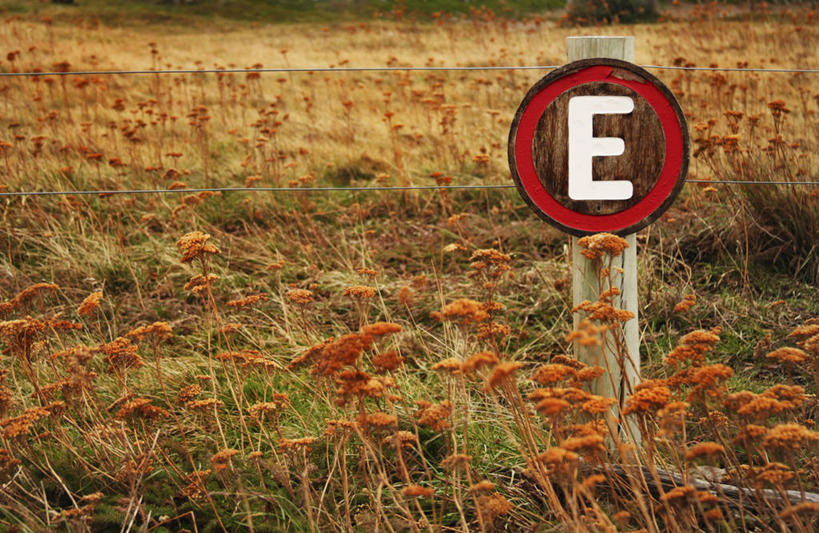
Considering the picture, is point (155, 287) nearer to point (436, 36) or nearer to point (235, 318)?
point (235, 318)

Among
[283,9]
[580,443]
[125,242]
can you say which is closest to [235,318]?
[125,242]

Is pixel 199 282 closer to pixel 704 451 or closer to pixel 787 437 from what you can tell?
pixel 704 451

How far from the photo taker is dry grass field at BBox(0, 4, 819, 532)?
6.18 feet

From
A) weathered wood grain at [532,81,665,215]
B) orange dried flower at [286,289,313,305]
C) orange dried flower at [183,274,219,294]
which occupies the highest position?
weathered wood grain at [532,81,665,215]

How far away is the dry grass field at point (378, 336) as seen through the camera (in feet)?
6.18

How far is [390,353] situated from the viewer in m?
1.76

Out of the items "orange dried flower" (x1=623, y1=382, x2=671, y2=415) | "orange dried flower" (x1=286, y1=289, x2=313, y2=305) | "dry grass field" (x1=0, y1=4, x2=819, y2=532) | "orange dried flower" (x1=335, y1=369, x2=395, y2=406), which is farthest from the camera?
"orange dried flower" (x1=286, y1=289, x2=313, y2=305)

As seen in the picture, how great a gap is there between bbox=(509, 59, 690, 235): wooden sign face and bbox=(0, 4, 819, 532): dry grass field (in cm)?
31

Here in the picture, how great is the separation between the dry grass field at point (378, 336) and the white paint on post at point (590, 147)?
318mm

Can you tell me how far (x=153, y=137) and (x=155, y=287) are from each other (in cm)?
291

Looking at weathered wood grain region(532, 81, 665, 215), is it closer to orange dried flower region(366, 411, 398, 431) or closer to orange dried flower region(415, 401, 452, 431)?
orange dried flower region(415, 401, 452, 431)

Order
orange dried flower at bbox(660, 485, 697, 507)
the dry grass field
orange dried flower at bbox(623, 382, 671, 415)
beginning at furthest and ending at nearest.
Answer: the dry grass field
orange dried flower at bbox(623, 382, 671, 415)
orange dried flower at bbox(660, 485, 697, 507)

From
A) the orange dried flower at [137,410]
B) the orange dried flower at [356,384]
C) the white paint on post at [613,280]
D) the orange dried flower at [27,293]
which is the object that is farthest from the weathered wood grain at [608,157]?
the orange dried flower at [27,293]

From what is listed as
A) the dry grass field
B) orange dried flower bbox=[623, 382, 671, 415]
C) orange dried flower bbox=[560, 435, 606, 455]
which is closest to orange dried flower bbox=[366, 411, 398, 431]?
the dry grass field
